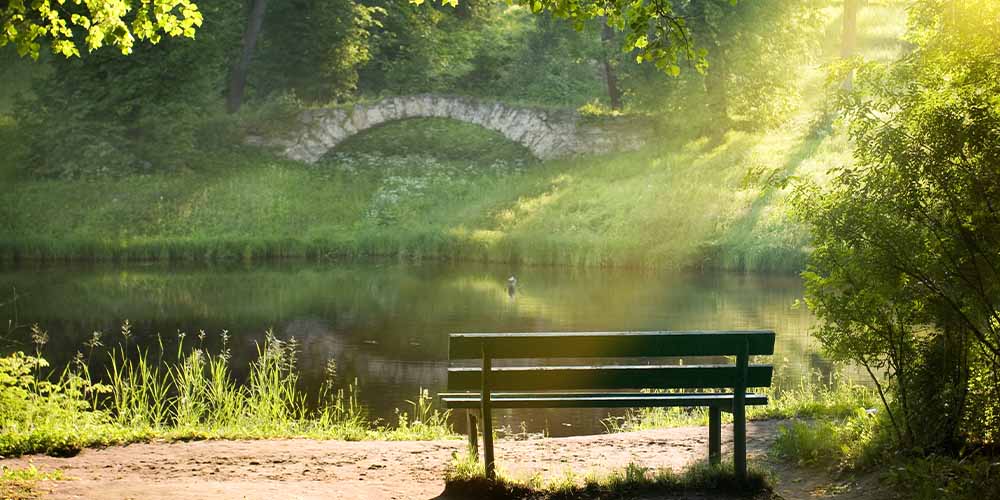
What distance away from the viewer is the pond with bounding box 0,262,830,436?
43.3 feet

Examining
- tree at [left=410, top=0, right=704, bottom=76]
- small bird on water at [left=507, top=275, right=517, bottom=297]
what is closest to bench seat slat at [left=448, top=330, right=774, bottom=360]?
tree at [left=410, top=0, right=704, bottom=76]

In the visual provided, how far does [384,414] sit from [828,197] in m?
5.55

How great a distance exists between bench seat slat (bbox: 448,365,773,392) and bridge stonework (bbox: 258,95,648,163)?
27139 millimetres

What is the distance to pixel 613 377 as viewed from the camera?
597 cm

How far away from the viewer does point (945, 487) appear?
5430 mm

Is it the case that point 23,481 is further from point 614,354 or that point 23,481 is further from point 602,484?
point 614,354

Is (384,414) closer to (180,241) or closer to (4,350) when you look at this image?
(4,350)

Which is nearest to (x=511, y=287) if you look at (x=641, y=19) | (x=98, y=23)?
(x=98, y=23)

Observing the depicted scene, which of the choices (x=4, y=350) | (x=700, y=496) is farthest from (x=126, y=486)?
(x=4, y=350)

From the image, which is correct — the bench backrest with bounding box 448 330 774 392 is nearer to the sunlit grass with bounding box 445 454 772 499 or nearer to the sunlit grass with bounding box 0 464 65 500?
the sunlit grass with bounding box 445 454 772 499

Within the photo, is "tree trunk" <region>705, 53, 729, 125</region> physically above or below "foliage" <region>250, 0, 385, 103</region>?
below

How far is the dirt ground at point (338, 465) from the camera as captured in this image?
604cm

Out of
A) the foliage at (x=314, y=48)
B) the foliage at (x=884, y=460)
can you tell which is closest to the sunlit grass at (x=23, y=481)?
the foliage at (x=884, y=460)

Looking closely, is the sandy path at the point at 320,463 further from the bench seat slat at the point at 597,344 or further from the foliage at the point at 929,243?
the foliage at the point at 929,243
